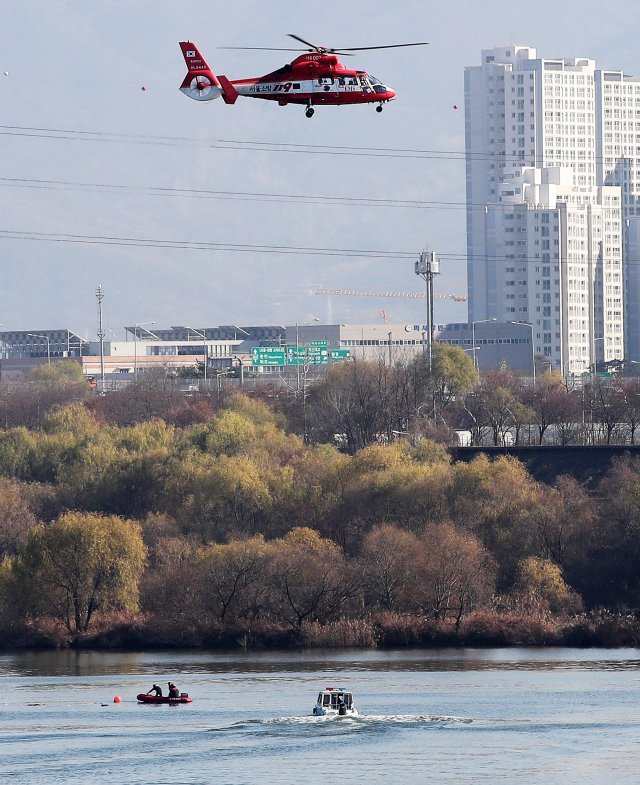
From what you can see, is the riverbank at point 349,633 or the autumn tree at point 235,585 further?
the autumn tree at point 235,585

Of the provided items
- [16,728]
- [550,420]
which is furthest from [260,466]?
[16,728]

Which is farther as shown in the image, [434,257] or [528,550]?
[434,257]

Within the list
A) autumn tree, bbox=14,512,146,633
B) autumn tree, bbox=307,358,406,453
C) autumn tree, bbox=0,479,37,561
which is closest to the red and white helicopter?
autumn tree, bbox=14,512,146,633

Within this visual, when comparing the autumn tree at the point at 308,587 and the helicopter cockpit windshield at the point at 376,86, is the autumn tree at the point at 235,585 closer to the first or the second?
the autumn tree at the point at 308,587

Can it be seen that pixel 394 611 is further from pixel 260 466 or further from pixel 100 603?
pixel 260 466

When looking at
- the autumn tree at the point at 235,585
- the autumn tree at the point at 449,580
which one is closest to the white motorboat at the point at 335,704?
the autumn tree at the point at 449,580

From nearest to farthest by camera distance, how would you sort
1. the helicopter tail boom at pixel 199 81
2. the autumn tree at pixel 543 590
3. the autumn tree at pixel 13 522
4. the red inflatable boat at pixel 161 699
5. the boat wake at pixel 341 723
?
1. the boat wake at pixel 341 723
2. the red inflatable boat at pixel 161 699
3. the helicopter tail boom at pixel 199 81
4. the autumn tree at pixel 543 590
5. the autumn tree at pixel 13 522

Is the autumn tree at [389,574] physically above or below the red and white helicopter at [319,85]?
below

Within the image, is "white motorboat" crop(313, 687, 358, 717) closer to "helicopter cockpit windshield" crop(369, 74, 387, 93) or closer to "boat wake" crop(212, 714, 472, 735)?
"boat wake" crop(212, 714, 472, 735)
